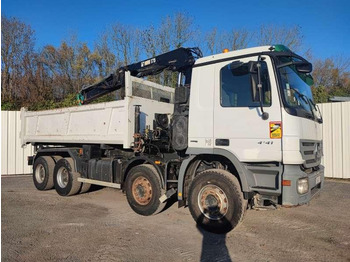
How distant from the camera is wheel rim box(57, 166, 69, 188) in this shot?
8.27m

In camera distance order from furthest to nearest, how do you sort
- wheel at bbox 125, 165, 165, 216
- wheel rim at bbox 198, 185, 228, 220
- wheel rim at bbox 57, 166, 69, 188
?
wheel rim at bbox 57, 166, 69, 188 < wheel at bbox 125, 165, 165, 216 < wheel rim at bbox 198, 185, 228, 220

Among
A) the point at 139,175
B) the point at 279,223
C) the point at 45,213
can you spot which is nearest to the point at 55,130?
the point at 45,213

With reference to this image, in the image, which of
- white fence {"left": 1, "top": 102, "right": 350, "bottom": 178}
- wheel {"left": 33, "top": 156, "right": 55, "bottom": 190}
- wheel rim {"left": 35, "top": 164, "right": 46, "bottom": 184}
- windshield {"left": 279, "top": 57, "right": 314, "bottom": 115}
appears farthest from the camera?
white fence {"left": 1, "top": 102, "right": 350, "bottom": 178}

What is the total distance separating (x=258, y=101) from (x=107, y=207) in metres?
4.22

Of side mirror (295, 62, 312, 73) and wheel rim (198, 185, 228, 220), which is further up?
side mirror (295, 62, 312, 73)

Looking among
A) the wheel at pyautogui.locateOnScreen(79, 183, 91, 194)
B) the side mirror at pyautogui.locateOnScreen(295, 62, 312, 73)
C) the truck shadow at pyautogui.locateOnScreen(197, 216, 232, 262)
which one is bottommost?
the truck shadow at pyautogui.locateOnScreen(197, 216, 232, 262)

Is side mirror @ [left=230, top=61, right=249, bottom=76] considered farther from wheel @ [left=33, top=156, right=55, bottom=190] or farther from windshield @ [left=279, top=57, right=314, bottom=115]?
wheel @ [left=33, top=156, right=55, bottom=190]

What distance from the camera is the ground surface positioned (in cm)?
425

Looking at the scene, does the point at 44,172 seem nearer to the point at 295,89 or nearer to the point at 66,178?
the point at 66,178

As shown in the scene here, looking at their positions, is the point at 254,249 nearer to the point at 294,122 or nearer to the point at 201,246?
the point at 201,246

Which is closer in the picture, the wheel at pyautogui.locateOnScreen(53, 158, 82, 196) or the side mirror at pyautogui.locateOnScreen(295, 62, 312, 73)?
the side mirror at pyautogui.locateOnScreen(295, 62, 312, 73)

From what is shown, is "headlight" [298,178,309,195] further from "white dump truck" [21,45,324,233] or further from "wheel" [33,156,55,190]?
"wheel" [33,156,55,190]

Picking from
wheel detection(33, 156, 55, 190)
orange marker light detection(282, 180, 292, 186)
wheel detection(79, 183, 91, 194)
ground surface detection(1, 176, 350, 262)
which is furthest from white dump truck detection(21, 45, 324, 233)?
wheel detection(33, 156, 55, 190)

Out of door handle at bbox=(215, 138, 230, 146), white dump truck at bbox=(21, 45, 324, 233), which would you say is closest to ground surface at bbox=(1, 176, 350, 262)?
white dump truck at bbox=(21, 45, 324, 233)
